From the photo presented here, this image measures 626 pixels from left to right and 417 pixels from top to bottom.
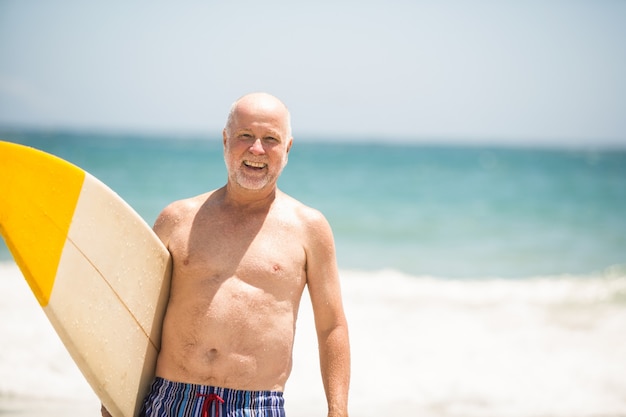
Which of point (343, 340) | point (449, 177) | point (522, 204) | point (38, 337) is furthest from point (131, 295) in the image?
point (449, 177)

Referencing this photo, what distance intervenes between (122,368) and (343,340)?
69 centimetres

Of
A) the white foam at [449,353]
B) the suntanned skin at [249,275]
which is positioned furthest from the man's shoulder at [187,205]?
the white foam at [449,353]

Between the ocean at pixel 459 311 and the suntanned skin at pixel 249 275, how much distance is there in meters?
2.30

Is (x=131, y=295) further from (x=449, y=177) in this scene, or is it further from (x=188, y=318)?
(x=449, y=177)

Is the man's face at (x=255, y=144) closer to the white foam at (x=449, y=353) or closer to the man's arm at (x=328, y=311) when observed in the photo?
the man's arm at (x=328, y=311)

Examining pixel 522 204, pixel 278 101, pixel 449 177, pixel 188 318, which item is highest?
pixel 449 177

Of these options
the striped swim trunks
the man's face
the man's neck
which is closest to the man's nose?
the man's face

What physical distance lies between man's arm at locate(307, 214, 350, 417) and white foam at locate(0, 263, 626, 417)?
2.19 metres

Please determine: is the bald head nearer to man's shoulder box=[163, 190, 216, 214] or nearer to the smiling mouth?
the smiling mouth

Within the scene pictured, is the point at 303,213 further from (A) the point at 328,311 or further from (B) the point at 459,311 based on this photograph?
(B) the point at 459,311

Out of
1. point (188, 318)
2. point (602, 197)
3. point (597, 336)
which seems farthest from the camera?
point (602, 197)

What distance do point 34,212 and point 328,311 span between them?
0.93 m

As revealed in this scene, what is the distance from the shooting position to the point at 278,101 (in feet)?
7.86

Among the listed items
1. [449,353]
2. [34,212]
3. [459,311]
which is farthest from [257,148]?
[459,311]
